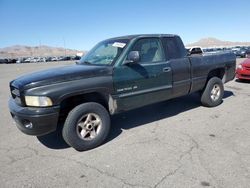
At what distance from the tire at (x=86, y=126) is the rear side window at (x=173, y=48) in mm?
2060

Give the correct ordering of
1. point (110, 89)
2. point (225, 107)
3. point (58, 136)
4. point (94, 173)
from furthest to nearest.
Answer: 1. point (225, 107)
2. point (58, 136)
3. point (110, 89)
4. point (94, 173)

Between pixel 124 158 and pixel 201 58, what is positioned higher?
pixel 201 58

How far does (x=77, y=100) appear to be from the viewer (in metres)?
4.12

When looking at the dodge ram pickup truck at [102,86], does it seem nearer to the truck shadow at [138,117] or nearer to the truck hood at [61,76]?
the truck hood at [61,76]

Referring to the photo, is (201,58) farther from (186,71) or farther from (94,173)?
(94,173)

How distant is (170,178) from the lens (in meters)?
3.10

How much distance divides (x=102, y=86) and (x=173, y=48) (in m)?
2.18

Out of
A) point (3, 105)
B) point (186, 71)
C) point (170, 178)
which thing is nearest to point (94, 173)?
point (170, 178)

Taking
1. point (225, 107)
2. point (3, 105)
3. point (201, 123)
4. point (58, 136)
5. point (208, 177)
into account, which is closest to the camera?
point (208, 177)

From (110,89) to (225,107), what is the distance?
3.66 metres

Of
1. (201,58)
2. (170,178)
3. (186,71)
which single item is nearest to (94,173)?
(170,178)

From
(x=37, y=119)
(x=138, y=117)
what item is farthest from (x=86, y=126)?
(x=138, y=117)

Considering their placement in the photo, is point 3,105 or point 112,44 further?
point 3,105

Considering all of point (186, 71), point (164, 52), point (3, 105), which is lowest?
point (3, 105)
